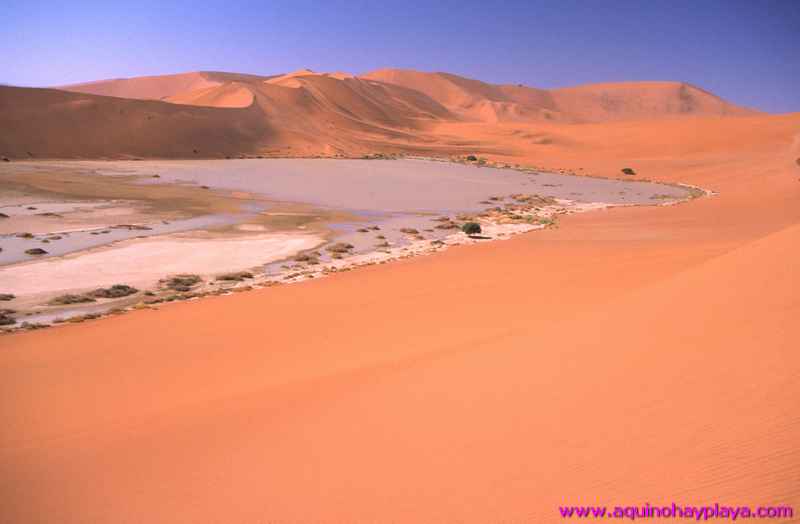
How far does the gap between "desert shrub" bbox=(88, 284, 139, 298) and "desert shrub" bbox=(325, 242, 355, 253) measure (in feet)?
20.9

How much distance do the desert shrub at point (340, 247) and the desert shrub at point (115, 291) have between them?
637 centimetres

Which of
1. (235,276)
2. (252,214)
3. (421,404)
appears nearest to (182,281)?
(235,276)

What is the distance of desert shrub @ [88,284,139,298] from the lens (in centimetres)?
1236

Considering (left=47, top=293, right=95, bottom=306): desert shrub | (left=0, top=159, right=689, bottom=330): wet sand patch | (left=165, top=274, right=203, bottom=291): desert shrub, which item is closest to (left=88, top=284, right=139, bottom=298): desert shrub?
(left=47, top=293, right=95, bottom=306): desert shrub

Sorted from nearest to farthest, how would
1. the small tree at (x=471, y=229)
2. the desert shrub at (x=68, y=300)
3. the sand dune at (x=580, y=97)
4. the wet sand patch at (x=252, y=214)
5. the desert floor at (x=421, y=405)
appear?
the desert floor at (x=421, y=405) → the desert shrub at (x=68, y=300) → the wet sand patch at (x=252, y=214) → the small tree at (x=471, y=229) → the sand dune at (x=580, y=97)

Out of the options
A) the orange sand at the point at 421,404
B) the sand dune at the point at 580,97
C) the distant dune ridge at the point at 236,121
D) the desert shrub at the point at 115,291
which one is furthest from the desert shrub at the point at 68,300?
the sand dune at the point at 580,97

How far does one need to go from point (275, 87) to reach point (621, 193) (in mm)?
52578

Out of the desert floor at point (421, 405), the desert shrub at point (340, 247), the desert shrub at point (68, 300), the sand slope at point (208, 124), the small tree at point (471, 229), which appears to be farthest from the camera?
the sand slope at point (208, 124)

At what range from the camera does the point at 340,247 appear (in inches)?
719

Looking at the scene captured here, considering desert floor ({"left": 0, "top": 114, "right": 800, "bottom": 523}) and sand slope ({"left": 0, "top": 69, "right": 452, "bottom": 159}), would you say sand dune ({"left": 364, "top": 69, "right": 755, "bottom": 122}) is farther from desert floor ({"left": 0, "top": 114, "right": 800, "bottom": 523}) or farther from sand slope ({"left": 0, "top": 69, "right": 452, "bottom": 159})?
desert floor ({"left": 0, "top": 114, "right": 800, "bottom": 523})

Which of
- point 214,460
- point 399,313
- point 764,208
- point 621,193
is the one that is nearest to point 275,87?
point 621,193

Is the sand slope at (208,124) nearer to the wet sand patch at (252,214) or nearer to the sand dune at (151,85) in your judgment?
the wet sand patch at (252,214)

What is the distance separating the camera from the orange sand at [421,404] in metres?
3.72

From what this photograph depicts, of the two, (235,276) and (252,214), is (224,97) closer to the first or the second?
(252,214)
